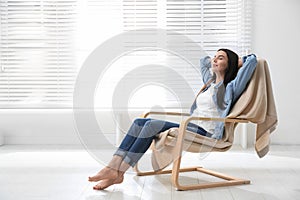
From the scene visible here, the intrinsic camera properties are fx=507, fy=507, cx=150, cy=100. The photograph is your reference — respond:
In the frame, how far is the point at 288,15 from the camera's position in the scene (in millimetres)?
5508

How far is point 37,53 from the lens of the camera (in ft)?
18.9

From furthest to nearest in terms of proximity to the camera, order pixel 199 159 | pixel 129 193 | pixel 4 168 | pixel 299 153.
Result: pixel 299 153, pixel 199 159, pixel 4 168, pixel 129 193

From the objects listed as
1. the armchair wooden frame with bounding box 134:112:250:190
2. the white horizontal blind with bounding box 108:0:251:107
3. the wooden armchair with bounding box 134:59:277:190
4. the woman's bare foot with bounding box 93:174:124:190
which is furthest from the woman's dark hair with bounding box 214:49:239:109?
the white horizontal blind with bounding box 108:0:251:107

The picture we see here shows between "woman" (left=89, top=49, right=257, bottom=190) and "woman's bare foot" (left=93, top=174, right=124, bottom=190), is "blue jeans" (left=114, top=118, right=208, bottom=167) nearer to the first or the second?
"woman" (left=89, top=49, right=257, bottom=190)

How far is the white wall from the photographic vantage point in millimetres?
5516

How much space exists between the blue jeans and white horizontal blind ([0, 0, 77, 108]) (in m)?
2.27

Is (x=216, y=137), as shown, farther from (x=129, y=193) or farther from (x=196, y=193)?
(x=129, y=193)

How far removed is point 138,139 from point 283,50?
2.65 m

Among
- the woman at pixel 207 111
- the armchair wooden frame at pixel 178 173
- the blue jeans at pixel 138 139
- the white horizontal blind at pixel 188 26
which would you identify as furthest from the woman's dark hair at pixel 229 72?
the white horizontal blind at pixel 188 26

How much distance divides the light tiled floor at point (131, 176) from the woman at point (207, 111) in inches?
5.8

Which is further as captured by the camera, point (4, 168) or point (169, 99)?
point (169, 99)

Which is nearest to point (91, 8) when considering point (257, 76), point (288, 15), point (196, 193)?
point (288, 15)

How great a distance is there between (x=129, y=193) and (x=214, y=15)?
2.84 m

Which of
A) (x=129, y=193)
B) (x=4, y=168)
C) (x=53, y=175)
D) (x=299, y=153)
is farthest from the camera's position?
(x=299, y=153)
